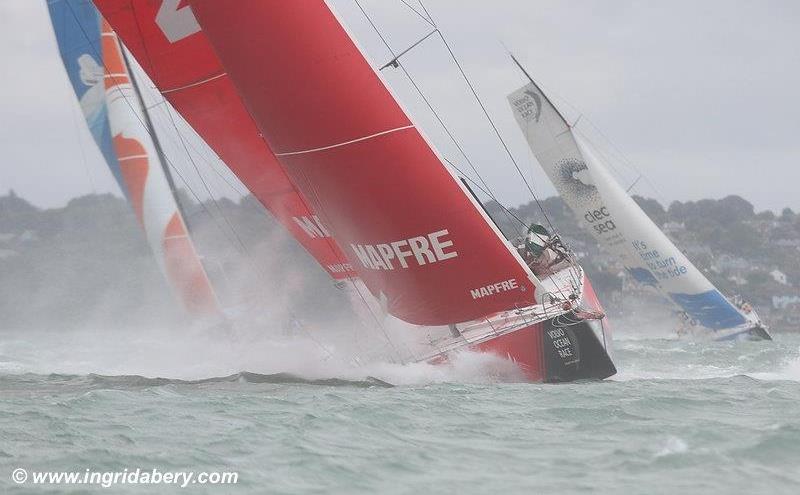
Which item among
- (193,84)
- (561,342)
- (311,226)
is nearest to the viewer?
(561,342)

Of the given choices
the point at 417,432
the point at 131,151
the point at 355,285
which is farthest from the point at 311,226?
the point at 131,151

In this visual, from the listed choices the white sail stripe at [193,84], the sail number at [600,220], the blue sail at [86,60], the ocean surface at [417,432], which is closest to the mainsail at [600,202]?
the sail number at [600,220]

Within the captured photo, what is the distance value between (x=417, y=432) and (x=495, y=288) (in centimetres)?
341

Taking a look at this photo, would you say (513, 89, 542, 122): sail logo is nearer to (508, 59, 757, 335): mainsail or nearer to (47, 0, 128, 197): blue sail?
(508, 59, 757, 335): mainsail

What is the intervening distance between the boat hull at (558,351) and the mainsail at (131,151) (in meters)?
12.2

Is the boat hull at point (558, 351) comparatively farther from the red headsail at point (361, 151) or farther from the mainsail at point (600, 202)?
the mainsail at point (600, 202)

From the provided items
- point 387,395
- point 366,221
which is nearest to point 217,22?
point 366,221

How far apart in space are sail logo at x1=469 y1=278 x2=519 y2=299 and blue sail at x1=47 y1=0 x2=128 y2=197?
12.7 metres

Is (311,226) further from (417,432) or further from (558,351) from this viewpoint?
(417,432)

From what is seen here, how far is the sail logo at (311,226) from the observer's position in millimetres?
15028

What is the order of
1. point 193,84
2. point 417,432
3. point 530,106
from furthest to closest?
point 530,106, point 193,84, point 417,432

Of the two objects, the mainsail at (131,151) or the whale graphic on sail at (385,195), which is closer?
the whale graphic on sail at (385,195)

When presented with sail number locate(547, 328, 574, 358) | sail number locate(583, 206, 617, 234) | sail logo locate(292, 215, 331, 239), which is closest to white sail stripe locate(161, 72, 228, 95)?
sail logo locate(292, 215, 331, 239)

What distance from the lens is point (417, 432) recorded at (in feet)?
27.4
